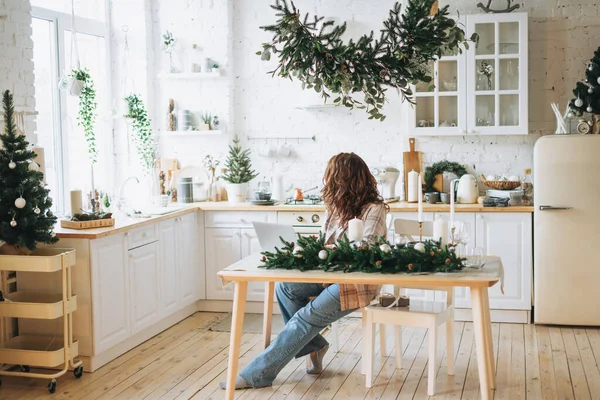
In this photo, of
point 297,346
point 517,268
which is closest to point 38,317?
point 297,346

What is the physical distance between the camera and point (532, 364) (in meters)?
4.90

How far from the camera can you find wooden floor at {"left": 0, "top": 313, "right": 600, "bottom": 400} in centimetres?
440

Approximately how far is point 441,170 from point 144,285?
2586 mm

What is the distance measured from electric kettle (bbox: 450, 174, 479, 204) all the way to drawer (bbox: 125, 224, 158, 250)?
2.38 m

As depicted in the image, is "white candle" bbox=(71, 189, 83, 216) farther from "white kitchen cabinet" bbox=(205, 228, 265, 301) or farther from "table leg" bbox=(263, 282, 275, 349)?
"white kitchen cabinet" bbox=(205, 228, 265, 301)

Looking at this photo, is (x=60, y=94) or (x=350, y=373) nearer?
(x=350, y=373)

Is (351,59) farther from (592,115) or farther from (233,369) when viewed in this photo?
(592,115)

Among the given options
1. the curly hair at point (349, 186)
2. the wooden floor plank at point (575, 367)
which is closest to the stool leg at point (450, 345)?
the wooden floor plank at point (575, 367)

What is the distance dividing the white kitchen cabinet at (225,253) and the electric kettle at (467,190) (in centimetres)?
167

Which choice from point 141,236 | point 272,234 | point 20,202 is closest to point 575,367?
point 272,234

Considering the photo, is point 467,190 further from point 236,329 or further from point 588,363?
point 236,329

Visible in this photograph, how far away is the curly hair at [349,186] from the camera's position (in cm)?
432

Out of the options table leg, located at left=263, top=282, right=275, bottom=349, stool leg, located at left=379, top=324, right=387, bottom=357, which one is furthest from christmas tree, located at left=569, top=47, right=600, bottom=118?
table leg, located at left=263, top=282, right=275, bottom=349

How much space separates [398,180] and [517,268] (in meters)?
1.26
